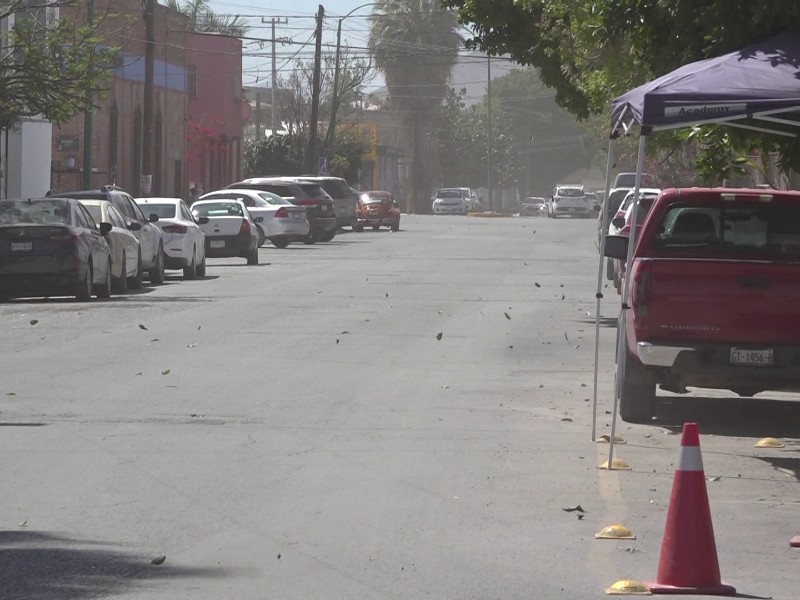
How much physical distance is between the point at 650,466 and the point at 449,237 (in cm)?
4449

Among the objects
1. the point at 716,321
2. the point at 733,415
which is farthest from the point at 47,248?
the point at 716,321

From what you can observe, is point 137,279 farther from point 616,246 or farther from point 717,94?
point 717,94

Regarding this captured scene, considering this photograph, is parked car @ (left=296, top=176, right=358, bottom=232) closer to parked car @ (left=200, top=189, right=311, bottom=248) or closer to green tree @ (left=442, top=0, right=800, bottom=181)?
parked car @ (left=200, top=189, right=311, bottom=248)

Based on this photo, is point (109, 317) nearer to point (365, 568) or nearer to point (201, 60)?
point (365, 568)

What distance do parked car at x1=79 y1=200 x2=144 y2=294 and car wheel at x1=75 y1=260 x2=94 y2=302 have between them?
1.48m

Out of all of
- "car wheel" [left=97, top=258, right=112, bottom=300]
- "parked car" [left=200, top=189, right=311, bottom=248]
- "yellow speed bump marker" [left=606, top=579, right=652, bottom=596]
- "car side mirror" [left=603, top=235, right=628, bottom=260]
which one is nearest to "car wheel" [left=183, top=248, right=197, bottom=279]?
"car wheel" [left=97, top=258, right=112, bottom=300]

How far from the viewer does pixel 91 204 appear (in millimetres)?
26031

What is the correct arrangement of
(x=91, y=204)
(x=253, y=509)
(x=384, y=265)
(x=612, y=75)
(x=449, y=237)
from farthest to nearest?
(x=449, y=237) < (x=384, y=265) < (x=91, y=204) < (x=612, y=75) < (x=253, y=509)

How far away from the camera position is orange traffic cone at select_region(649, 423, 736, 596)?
6836mm

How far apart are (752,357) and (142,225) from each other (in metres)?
17.9

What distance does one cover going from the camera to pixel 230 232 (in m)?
35.7

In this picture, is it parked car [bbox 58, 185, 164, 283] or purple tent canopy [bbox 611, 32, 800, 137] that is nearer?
purple tent canopy [bbox 611, 32, 800, 137]

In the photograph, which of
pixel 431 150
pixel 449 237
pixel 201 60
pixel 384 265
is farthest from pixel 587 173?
pixel 384 265

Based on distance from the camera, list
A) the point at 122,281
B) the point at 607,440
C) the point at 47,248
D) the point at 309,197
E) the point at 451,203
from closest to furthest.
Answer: the point at 607,440 < the point at 47,248 < the point at 122,281 < the point at 309,197 < the point at 451,203
